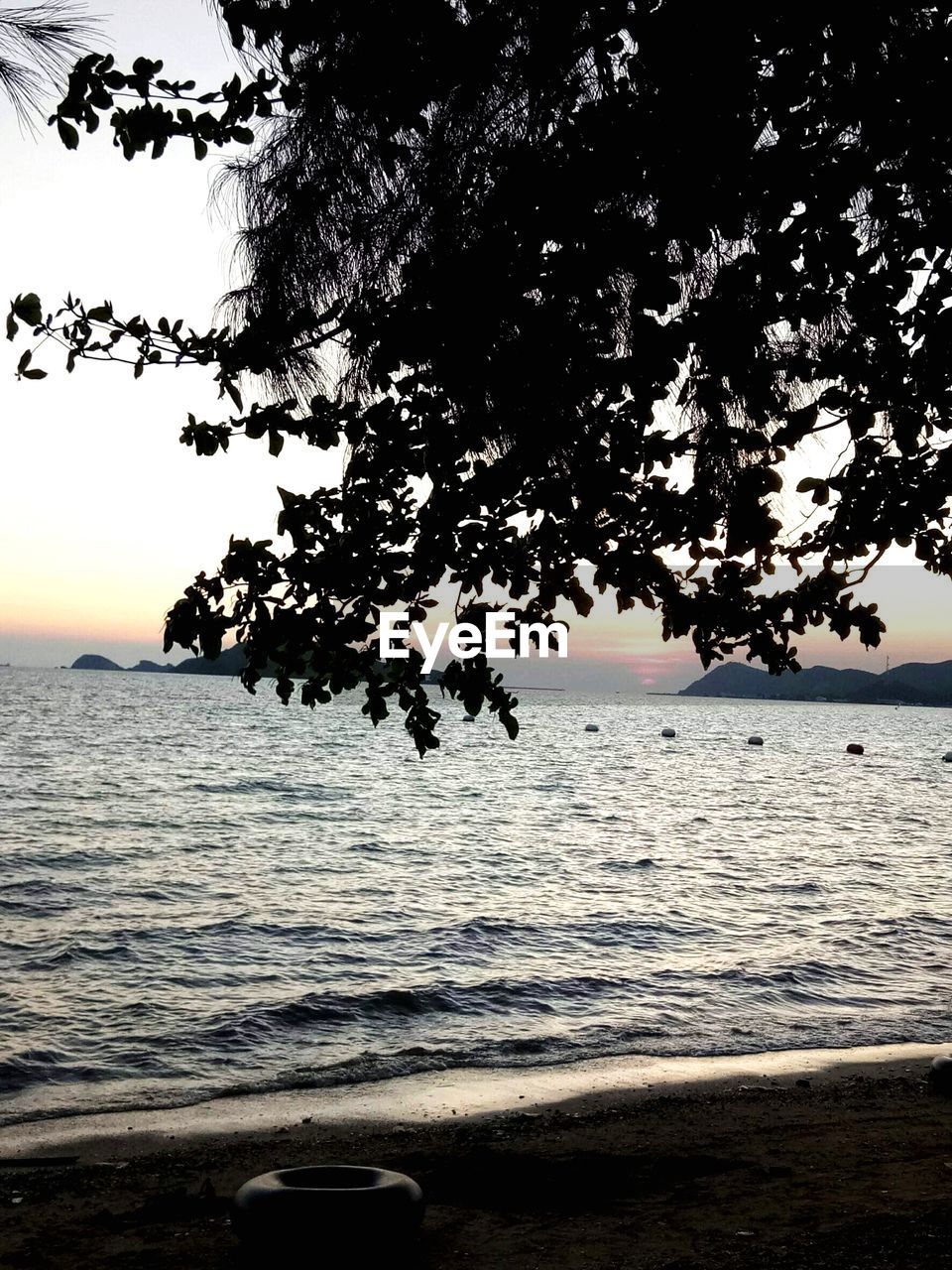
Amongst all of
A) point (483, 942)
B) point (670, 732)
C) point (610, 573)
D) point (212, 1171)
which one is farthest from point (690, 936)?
point (670, 732)

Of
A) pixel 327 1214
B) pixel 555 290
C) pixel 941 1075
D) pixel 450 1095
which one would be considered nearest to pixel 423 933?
pixel 450 1095

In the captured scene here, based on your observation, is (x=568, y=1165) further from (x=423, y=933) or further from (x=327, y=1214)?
(x=423, y=933)

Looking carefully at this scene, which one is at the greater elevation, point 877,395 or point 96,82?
point 96,82

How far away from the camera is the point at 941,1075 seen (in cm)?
1020

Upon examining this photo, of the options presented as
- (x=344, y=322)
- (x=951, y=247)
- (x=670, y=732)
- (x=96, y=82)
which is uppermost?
(x=96, y=82)

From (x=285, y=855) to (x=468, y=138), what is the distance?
22268 millimetres

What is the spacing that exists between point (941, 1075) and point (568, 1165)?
4.50 m

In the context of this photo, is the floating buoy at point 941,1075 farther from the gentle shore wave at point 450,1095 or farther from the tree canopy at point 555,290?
the tree canopy at point 555,290

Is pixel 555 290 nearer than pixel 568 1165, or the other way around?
pixel 555 290

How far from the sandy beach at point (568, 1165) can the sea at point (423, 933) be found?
2.92 feet

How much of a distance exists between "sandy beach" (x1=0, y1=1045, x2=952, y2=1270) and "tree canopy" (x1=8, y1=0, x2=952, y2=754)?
129 inches

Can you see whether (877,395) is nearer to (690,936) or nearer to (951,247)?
(951,247)

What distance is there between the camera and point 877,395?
4996mm

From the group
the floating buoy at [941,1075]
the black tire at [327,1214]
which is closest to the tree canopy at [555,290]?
the black tire at [327,1214]
